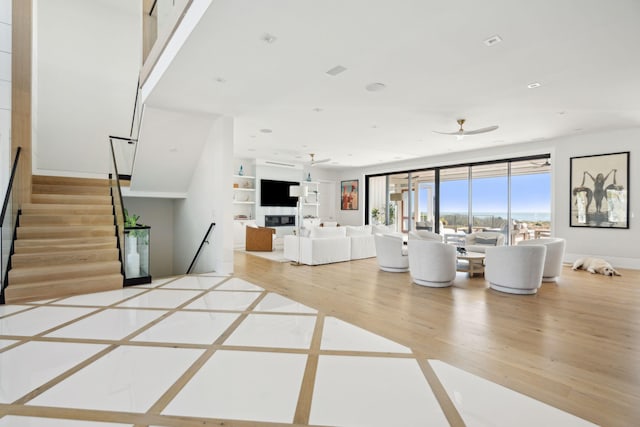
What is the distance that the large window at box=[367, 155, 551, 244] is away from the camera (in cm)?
874

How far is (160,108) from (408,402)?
18.5 feet

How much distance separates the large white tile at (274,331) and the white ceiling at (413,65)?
2972 mm

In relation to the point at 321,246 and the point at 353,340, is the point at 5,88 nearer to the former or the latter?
the point at 321,246

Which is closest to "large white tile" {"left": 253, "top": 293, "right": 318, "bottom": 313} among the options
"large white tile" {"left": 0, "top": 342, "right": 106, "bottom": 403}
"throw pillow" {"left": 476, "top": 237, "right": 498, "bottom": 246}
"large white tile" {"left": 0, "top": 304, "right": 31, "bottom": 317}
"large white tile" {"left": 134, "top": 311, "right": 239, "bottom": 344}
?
"large white tile" {"left": 134, "top": 311, "right": 239, "bottom": 344}

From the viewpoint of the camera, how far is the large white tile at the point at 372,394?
1.88m

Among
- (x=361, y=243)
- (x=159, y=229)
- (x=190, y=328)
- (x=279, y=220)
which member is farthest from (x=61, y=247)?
(x=279, y=220)

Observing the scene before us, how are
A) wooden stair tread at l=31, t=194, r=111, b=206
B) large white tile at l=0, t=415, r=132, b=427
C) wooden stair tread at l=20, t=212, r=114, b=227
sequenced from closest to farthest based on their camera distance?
large white tile at l=0, t=415, r=132, b=427
wooden stair tread at l=20, t=212, r=114, b=227
wooden stair tread at l=31, t=194, r=111, b=206

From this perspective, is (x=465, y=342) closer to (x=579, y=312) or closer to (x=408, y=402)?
(x=408, y=402)

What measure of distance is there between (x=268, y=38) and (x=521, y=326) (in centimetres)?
408

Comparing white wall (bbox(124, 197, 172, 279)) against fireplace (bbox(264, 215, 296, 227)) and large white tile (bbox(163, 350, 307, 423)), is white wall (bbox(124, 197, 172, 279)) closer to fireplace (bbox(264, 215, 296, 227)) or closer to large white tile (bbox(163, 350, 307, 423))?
fireplace (bbox(264, 215, 296, 227))

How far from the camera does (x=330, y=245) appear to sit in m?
7.43

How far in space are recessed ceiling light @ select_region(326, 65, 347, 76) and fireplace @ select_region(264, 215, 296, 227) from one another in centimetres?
805

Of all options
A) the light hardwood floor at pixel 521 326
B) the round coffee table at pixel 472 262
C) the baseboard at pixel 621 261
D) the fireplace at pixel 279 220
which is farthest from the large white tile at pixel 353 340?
Answer: the fireplace at pixel 279 220

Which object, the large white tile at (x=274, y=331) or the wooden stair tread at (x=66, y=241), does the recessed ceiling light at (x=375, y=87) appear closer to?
the large white tile at (x=274, y=331)
